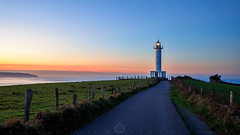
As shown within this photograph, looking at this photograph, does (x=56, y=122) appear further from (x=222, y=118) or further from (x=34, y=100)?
(x=34, y=100)

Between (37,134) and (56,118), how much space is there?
4.82 feet

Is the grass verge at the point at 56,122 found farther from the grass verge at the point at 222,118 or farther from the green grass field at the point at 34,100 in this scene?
the grass verge at the point at 222,118

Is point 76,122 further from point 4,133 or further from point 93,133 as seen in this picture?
point 4,133

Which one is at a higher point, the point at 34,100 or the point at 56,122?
the point at 56,122

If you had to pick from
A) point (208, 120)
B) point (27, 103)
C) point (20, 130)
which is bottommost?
point (208, 120)

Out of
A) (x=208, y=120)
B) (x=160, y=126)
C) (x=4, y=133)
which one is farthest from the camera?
(x=208, y=120)

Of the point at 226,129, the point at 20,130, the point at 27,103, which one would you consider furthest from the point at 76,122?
the point at 226,129

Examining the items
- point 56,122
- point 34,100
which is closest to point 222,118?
point 56,122

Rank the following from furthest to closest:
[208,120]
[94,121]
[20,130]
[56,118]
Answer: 1. [208,120]
2. [94,121]
3. [56,118]
4. [20,130]

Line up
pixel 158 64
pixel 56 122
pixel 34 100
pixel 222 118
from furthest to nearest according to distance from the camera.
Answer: pixel 158 64, pixel 34 100, pixel 222 118, pixel 56 122

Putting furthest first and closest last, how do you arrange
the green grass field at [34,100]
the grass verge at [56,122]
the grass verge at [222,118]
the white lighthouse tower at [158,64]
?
the white lighthouse tower at [158,64] → the green grass field at [34,100] → the grass verge at [222,118] → the grass verge at [56,122]

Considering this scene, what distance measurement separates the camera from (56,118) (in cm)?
862

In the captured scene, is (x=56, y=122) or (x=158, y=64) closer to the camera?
(x=56, y=122)

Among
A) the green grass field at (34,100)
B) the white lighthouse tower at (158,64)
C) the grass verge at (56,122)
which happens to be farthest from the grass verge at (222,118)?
the white lighthouse tower at (158,64)
